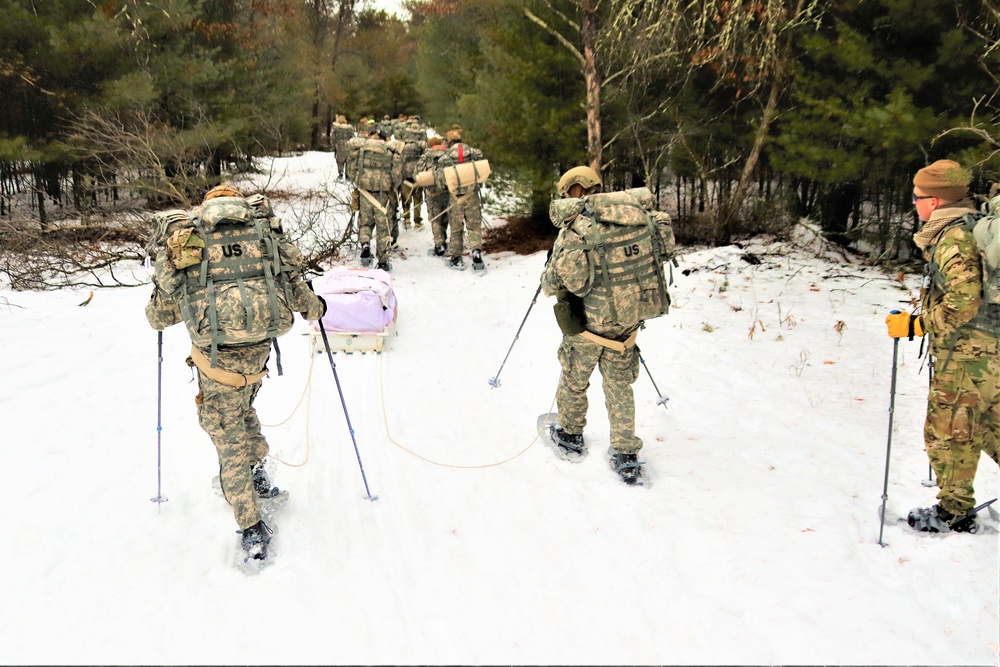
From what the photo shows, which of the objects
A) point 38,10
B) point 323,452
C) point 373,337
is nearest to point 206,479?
point 323,452

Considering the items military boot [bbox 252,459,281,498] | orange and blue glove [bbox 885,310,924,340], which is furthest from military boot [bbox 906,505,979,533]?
military boot [bbox 252,459,281,498]

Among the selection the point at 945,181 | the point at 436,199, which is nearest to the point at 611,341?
the point at 945,181

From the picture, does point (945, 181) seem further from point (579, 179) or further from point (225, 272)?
point (225, 272)

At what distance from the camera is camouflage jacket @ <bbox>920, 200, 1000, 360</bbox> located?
346 cm

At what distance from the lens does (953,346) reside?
12.0ft

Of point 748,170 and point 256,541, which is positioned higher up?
point 748,170

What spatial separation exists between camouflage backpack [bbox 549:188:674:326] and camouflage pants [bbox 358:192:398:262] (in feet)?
22.4

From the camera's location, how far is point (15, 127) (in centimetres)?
1291

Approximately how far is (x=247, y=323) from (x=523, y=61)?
8912mm

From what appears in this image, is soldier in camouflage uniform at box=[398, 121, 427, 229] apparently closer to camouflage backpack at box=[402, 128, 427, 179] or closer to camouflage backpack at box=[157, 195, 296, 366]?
camouflage backpack at box=[402, 128, 427, 179]

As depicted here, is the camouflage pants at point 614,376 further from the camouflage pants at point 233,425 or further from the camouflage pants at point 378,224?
the camouflage pants at point 378,224

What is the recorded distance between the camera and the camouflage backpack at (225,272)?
370 centimetres

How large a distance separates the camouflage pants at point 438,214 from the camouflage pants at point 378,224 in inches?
40.9

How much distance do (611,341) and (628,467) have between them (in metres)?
0.95
